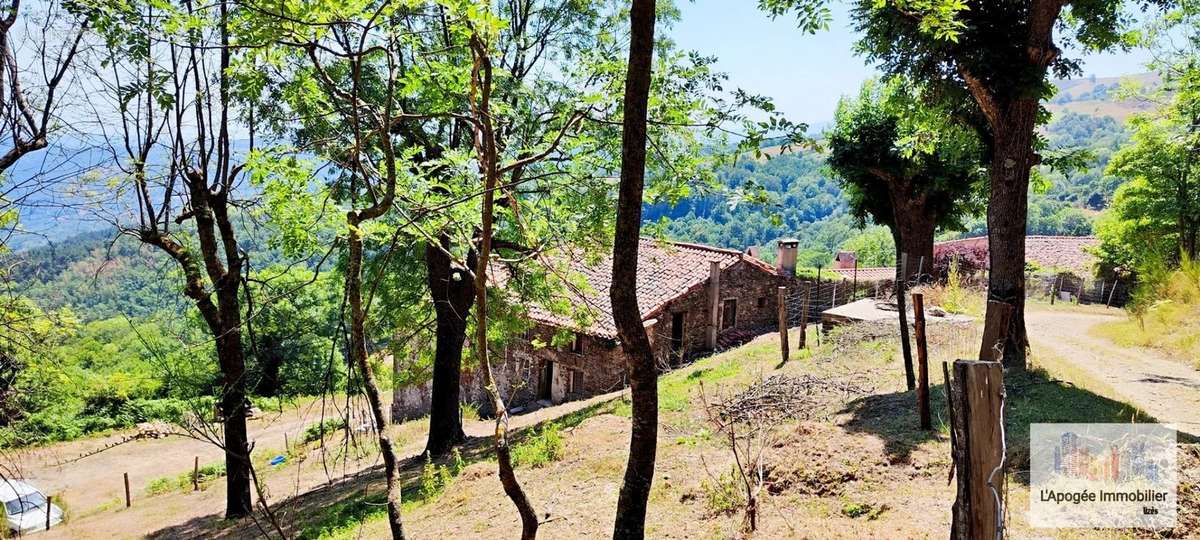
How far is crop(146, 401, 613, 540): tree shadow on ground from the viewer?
9797 mm

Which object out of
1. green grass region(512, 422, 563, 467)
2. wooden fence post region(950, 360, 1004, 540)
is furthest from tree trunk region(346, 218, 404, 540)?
green grass region(512, 422, 563, 467)

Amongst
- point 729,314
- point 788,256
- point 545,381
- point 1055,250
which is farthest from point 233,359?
point 1055,250

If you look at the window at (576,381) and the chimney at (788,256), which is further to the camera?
the chimney at (788,256)

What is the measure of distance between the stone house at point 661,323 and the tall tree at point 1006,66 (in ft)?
36.1

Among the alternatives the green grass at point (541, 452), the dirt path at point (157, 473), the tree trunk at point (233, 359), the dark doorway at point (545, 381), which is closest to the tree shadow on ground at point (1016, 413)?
the green grass at point (541, 452)

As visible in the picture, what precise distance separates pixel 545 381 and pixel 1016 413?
1663 cm

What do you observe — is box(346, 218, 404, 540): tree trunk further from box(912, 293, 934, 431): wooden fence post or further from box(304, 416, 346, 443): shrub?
box(912, 293, 934, 431): wooden fence post

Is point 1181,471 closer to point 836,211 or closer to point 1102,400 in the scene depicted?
point 1102,400

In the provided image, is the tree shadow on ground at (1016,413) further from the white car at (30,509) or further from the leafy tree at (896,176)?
the white car at (30,509)

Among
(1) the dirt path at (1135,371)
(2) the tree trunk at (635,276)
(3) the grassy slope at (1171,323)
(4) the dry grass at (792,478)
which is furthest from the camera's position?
(3) the grassy slope at (1171,323)

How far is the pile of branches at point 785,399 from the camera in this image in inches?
353

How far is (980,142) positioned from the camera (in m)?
10.6

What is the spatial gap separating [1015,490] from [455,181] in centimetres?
696

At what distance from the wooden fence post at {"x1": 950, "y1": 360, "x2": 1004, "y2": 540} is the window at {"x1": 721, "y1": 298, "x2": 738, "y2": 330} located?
22034mm
